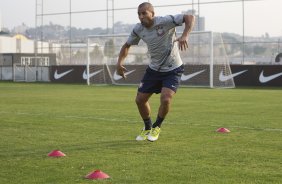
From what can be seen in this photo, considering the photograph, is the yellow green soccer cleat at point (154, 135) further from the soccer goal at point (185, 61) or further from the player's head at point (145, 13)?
the soccer goal at point (185, 61)

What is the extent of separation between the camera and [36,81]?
44.8 meters

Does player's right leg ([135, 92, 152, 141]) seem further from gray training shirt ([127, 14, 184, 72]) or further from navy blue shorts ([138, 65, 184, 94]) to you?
gray training shirt ([127, 14, 184, 72])

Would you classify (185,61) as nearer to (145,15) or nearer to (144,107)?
(144,107)

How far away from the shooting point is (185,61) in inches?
1400

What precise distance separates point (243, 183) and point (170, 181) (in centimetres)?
72

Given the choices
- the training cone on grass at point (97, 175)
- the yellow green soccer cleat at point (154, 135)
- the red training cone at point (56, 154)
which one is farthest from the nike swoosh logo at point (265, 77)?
the training cone on grass at point (97, 175)

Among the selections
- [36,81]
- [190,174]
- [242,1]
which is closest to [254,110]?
[190,174]

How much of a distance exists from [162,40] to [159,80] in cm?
68

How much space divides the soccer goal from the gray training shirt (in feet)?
76.1

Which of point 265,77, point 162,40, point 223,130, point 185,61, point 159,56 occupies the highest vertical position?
point 162,40

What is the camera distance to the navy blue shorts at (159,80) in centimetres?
908

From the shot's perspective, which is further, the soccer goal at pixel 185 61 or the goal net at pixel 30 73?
the goal net at pixel 30 73

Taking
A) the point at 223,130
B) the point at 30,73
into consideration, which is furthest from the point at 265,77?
the point at 223,130

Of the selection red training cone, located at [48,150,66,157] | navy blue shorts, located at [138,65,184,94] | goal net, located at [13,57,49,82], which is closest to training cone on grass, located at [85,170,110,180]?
red training cone, located at [48,150,66,157]
